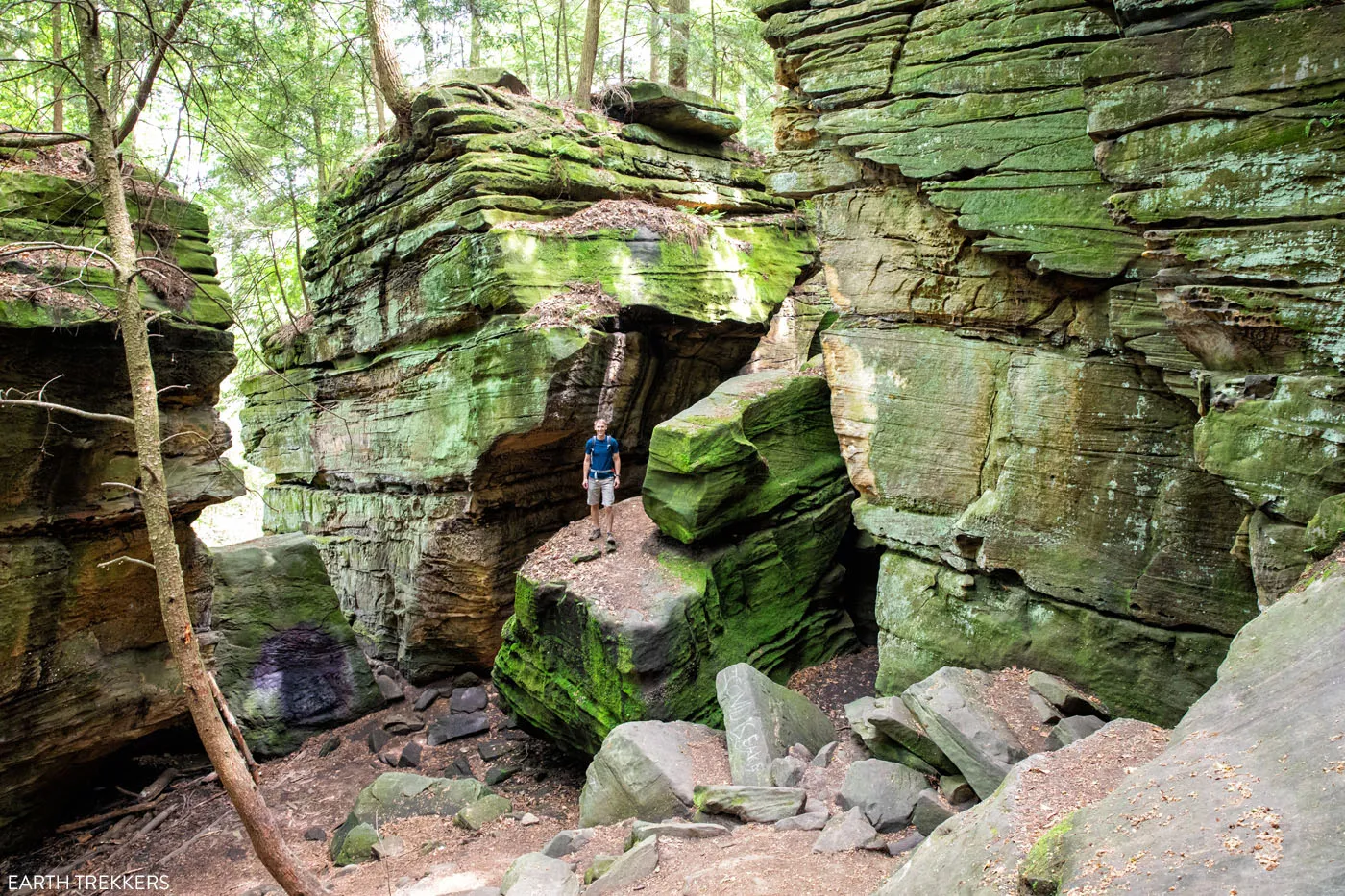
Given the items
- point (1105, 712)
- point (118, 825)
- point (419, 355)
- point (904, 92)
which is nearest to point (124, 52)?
point (419, 355)

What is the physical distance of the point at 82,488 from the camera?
8109 mm

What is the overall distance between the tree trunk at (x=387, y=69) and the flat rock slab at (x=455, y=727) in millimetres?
9823

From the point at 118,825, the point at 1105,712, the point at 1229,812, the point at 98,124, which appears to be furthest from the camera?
the point at 118,825

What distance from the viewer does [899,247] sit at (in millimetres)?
8133

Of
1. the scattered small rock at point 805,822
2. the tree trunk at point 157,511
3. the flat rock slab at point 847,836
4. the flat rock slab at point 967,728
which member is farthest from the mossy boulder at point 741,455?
the tree trunk at point 157,511

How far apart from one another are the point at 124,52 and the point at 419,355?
221 inches

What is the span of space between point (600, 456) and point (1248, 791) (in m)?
7.55

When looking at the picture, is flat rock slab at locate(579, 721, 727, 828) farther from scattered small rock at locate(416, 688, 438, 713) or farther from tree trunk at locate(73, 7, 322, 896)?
scattered small rock at locate(416, 688, 438, 713)

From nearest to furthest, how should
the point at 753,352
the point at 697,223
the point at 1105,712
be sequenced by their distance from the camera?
1. the point at 1105,712
2. the point at 697,223
3. the point at 753,352

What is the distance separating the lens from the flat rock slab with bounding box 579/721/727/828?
22.0 ft

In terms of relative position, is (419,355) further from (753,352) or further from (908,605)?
(908,605)

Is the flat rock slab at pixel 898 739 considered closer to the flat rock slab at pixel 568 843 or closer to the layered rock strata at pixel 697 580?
the layered rock strata at pixel 697 580

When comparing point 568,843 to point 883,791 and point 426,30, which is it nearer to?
point 883,791

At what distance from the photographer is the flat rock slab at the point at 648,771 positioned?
22.0 ft
